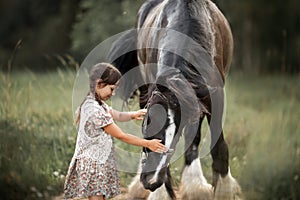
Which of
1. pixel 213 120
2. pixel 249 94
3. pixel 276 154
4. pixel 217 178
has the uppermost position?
pixel 213 120

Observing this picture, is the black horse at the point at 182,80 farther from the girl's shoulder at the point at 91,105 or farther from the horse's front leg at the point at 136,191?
the girl's shoulder at the point at 91,105

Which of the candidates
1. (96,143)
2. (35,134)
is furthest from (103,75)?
(35,134)

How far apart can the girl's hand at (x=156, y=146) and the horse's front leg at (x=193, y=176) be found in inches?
40.8

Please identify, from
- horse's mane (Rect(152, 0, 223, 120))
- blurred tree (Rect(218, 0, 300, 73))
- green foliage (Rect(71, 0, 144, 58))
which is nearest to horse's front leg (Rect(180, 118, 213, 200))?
horse's mane (Rect(152, 0, 223, 120))

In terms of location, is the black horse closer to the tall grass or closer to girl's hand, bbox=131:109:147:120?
girl's hand, bbox=131:109:147:120

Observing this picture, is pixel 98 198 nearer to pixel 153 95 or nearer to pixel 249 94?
pixel 153 95

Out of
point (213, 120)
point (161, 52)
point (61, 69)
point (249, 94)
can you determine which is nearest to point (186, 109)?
point (161, 52)

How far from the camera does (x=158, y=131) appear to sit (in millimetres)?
3100

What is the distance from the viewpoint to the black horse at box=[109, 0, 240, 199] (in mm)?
3111

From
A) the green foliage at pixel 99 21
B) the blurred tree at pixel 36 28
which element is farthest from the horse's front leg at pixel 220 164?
the blurred tree at pixel 36 28

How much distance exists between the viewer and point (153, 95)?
10.3 ft

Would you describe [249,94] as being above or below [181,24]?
below

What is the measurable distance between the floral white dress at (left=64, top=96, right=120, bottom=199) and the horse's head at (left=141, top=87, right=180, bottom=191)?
0.63 feet

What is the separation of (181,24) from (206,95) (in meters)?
0.41
